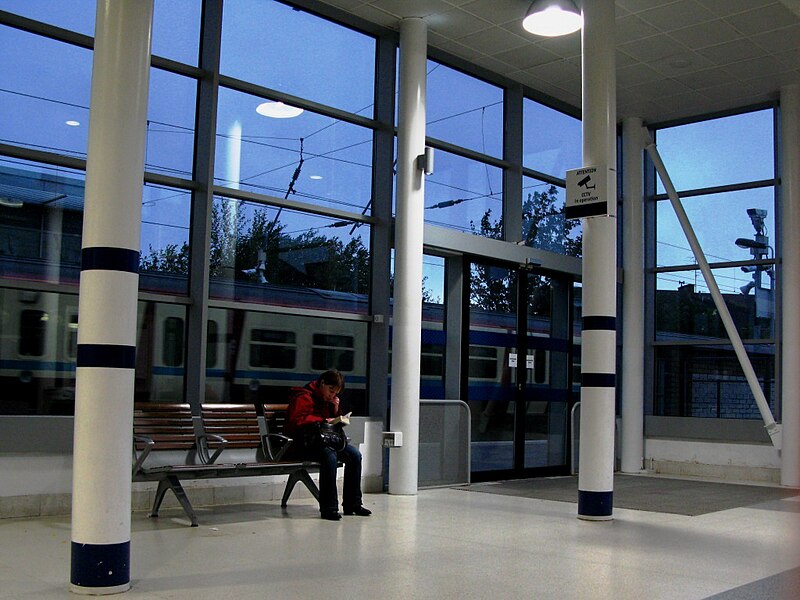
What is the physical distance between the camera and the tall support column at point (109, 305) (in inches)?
163

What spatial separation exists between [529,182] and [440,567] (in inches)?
253

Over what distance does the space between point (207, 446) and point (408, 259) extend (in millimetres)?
2690

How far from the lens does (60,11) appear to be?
6750 mm

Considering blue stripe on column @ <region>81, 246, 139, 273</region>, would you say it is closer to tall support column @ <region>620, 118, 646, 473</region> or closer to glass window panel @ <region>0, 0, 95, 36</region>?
glass window panel @ <region>0, 0, 95, 36</region>

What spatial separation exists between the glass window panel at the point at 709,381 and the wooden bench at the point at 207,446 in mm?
6019

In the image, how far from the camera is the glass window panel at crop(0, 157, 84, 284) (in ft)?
21.0

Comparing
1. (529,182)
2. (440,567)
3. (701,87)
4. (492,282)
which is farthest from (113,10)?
(701,87)

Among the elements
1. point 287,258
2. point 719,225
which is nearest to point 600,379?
point 287,258

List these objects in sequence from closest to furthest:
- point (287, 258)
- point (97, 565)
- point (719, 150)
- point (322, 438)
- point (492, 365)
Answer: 1. point (97, 565)
2. point (322, 438)
3. point (287, 258)
4. point (492, 365)
5. point (719, 150)

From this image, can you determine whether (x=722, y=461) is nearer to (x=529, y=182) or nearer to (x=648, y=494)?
(x=648, y=494)

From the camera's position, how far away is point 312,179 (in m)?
8.30

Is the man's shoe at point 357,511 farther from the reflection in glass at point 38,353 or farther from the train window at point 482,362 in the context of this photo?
the train window at point 482,362

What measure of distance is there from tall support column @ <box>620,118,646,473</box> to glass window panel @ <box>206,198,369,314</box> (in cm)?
418

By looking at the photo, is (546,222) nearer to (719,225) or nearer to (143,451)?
(719,225)
